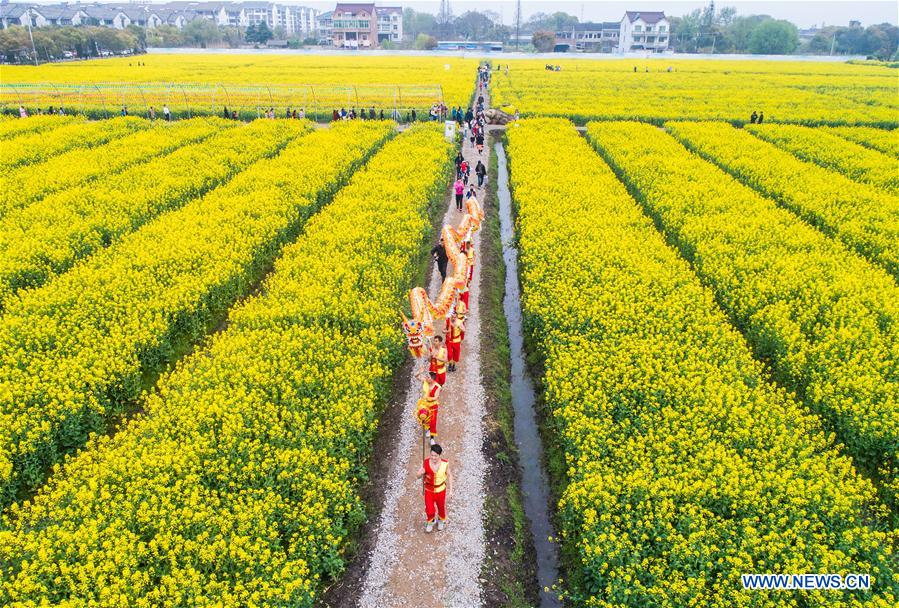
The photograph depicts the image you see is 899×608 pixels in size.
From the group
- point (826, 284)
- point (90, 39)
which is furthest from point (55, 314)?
point (90, 39)

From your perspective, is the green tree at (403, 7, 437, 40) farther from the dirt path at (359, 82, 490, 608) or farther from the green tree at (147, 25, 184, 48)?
the dirt path at (359, 82, 490, 608)

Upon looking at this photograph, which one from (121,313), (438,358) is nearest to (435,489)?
(438,358)

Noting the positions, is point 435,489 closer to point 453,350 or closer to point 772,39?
point 453,350

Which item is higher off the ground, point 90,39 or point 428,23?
point 428,23

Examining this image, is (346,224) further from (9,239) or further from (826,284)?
(826,284)

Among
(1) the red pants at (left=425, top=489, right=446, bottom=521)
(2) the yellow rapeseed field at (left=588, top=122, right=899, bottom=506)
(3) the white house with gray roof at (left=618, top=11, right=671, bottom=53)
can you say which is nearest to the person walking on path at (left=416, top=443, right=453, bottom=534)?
(1) the red pants at (left=425, top=489, right=446, bottom=521)

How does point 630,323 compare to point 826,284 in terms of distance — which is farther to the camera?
point 826,284

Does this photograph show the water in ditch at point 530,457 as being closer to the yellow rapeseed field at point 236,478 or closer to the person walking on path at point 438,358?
the person walking on path at point 438,358
